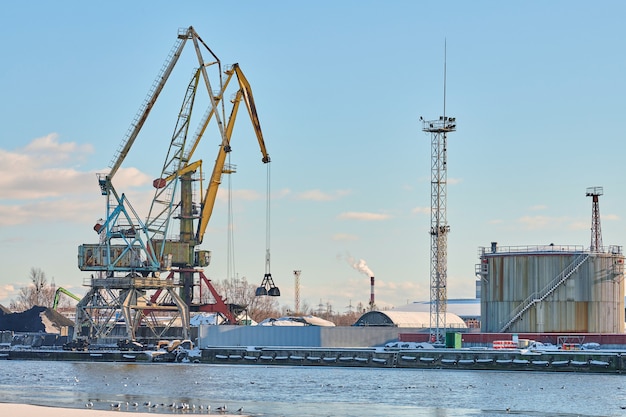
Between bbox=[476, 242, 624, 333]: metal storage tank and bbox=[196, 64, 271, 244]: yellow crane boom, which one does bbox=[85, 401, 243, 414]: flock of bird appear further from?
bbox=[196, 64, 271, 244]: yellow crane boom

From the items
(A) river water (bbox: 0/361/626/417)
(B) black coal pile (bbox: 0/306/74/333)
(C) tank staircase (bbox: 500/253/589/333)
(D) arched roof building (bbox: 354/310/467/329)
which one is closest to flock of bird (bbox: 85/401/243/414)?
(A) river water (bbox: 0/361/626/417)

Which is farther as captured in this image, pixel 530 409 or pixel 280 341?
pixel 280 341

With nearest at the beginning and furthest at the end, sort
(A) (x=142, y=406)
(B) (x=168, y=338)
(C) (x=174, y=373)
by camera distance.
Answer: (A) (x=142, y=406) < (C) (x=174, y=373) < (B) (x=168, y=338)

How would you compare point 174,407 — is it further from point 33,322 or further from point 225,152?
point 33,322

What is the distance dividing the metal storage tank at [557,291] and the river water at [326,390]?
13727mm

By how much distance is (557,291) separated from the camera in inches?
3802

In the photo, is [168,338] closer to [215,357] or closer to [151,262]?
[151,262]

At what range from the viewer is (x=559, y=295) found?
96500 mm

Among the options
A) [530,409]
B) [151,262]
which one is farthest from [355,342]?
[530,409]

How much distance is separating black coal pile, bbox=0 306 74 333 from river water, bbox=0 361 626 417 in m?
43.0

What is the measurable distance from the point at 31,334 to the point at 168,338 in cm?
1832

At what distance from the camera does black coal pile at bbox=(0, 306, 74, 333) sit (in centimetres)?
13425

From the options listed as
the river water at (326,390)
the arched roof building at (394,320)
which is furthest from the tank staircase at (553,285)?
the arched roof building at (394,320)

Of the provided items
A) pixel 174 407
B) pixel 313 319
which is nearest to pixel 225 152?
pixel 313 319
